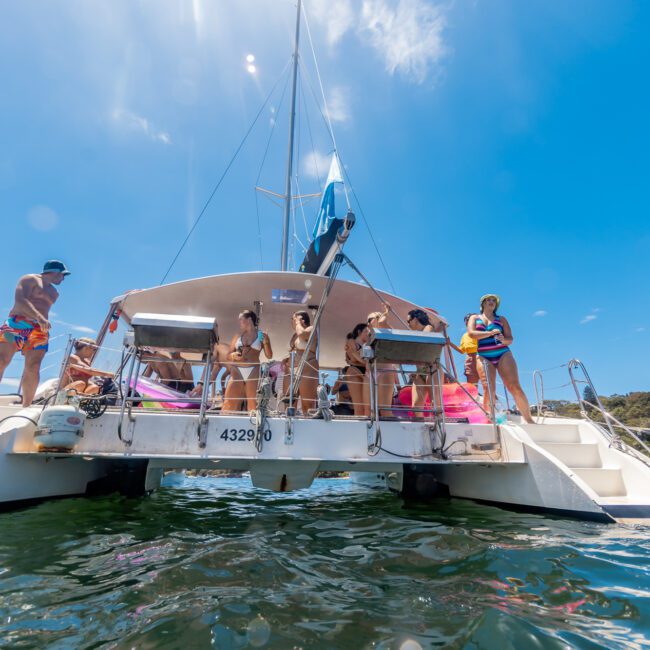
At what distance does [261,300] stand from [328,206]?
2426mm

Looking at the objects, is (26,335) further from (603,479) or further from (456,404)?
(603,479)

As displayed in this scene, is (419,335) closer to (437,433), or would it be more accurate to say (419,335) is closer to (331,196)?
(437,433)

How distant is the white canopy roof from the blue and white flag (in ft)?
3.18

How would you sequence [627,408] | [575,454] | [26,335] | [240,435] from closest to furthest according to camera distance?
Result: [240,435] → [575,454] → [26,335] → [627,408]

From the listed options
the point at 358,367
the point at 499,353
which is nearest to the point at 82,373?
the point at 358,367

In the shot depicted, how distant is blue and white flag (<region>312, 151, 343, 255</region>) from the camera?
287 inches

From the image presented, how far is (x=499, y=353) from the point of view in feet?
17.6

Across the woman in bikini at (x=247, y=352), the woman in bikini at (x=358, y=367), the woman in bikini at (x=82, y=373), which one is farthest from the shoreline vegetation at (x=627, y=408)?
the woman in bikini at (x=82, y=373)

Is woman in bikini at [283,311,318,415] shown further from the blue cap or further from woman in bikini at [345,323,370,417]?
the blue cap

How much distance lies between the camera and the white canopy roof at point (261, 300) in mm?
6547

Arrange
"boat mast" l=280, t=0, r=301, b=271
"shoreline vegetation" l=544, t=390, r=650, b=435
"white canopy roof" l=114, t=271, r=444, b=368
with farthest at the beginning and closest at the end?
1. "shoreline vegetation" l=544, t=390, r=650, b=435
2. "boat mast" l=280, t=0, r=301, b=271
3. "white canopy roof" l=114, t=271, r=444, b=368

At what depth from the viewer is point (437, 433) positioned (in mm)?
4312

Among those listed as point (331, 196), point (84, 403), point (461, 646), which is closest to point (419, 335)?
point (461, 646)

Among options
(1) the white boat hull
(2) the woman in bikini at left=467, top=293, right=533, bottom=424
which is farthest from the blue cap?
(2) the woman in bikini at left=467, top=293, right=533, bottom=424
